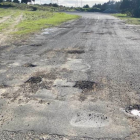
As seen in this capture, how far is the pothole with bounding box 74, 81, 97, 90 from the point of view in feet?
21.5

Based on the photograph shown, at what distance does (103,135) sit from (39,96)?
7.57 ft

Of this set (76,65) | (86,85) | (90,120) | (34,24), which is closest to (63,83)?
(86,85)

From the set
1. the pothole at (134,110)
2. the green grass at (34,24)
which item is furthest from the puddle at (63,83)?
the green grass at (34,24)

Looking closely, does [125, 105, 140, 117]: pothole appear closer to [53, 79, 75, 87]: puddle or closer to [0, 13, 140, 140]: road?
[0, 13, 140, 140]: road

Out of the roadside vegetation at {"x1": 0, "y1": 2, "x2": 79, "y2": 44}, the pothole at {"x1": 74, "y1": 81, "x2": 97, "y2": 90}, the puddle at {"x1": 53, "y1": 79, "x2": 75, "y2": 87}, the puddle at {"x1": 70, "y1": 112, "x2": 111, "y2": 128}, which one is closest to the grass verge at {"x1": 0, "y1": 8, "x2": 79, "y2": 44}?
the roadside vegetation at {"x1": 0, "y1": 2, "x2": 79, "y2": 44}

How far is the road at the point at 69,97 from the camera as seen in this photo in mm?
4426

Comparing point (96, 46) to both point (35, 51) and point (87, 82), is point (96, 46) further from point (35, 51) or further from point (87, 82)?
point (87, 82)

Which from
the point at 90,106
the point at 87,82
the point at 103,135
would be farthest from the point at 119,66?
the point at 103,135

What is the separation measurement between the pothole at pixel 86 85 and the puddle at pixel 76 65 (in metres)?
1.44

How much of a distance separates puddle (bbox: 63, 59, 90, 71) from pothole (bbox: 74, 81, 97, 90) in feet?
4.73

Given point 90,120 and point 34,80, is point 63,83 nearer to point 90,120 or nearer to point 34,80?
point 34,80

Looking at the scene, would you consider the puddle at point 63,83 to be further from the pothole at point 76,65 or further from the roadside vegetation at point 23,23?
the roadside vegetation at point 23,23

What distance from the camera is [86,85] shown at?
677 cm

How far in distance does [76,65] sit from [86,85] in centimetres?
232
